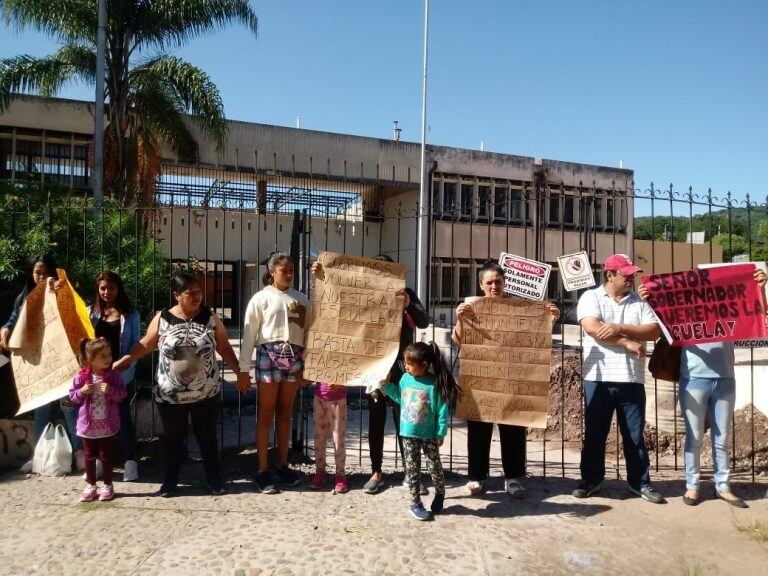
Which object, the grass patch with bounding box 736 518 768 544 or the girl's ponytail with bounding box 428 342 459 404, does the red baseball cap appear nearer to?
the girl's ponytail with bounding box 428 342 459 404

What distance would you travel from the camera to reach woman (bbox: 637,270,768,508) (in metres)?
4.32

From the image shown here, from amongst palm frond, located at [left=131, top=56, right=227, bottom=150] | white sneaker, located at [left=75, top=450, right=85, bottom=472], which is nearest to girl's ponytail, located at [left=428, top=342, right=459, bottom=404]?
white sneaker, located at [left=75, top=450, right=85, bottom=472]

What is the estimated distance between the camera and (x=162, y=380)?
4367 millimetres

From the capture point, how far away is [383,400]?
4.51 meters

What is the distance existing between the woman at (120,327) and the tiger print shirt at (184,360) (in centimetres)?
53

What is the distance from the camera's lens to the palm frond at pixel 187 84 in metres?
13.1

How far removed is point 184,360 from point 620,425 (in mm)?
3211

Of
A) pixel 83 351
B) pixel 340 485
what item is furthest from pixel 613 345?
pixel 83 351

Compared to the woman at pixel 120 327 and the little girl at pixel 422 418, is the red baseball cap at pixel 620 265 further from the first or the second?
the woman at pixel 120 327

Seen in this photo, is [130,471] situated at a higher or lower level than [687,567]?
higher

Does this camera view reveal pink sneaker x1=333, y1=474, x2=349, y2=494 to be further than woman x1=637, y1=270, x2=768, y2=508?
Yes

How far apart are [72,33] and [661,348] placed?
1296 centimetres

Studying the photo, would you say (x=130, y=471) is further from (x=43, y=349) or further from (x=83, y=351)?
(x=43, y=349)

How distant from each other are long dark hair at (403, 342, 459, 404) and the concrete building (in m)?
10.0
